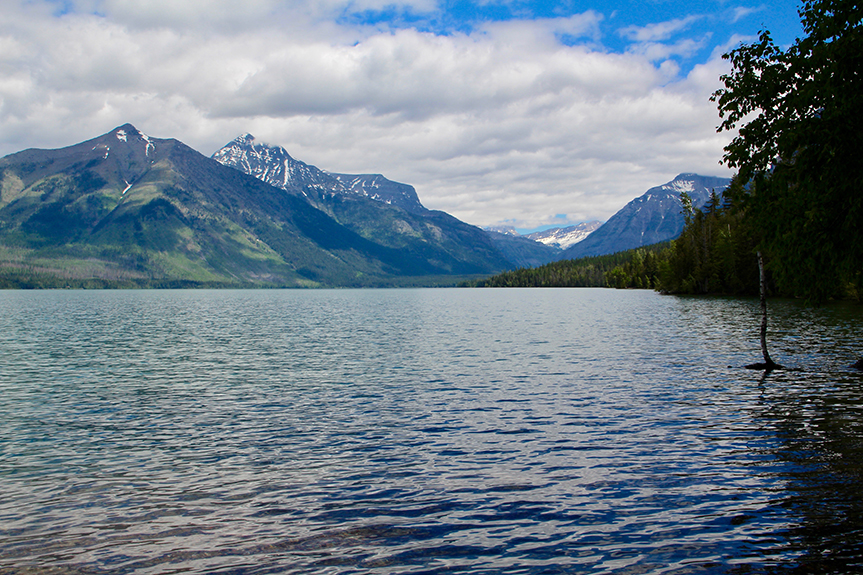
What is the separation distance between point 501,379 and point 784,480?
75.7 ft

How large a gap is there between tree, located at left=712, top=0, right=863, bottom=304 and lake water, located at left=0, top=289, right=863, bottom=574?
8.15 meters

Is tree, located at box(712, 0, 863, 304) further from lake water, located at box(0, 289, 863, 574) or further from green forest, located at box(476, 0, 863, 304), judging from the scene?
lake water, located at box(0, 289, 863, 574)

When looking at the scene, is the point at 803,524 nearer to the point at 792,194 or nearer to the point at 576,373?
the point at 792,194

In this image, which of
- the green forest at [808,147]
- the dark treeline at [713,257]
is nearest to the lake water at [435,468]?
the green forest at [808,147]

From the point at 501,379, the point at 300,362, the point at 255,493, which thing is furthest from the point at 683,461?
the point at 300,362

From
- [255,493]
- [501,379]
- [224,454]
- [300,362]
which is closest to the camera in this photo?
[255,493]

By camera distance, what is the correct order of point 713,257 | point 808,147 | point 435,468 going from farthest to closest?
1. point 713,257
2. point 808,147
3. point 435,468

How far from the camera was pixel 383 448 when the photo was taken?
23484 mm

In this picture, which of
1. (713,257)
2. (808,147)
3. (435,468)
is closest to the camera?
(435,468)

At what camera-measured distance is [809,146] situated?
3002cm

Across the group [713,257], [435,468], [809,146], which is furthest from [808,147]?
[713,257]

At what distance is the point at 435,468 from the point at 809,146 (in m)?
25.9

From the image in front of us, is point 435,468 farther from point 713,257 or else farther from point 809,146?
point 713,257

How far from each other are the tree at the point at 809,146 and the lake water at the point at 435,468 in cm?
815
